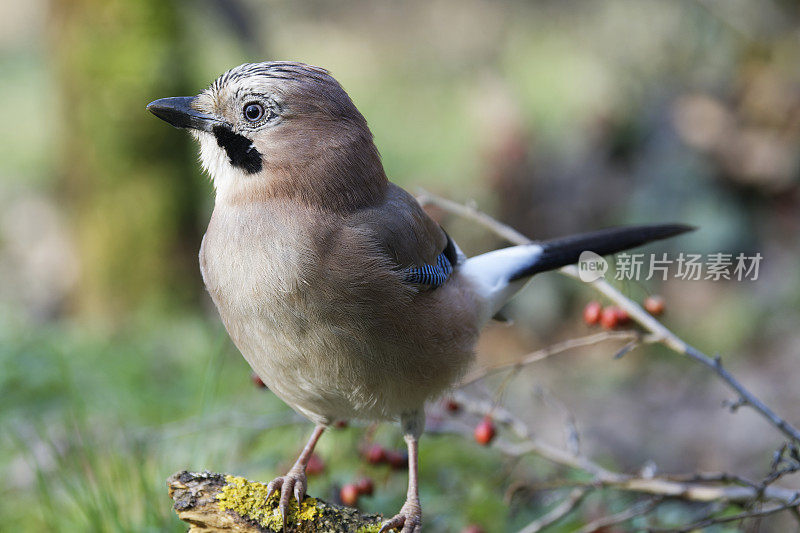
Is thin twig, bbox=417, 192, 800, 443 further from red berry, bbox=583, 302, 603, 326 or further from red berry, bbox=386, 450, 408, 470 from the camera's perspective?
red berry, bbox=386, 450, 408, 470

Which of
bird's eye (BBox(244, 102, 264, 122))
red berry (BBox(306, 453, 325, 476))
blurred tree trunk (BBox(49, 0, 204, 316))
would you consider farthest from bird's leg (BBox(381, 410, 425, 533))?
blurred tree trunk (BBox(49, 0, 204, 316))

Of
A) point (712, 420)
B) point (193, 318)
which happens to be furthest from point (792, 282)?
point (193, 318)

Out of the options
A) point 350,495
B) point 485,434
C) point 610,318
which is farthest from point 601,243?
point 350,495

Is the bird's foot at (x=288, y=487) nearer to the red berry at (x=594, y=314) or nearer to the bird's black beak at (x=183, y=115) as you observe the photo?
the bird's black beak at (x=183, y=115)

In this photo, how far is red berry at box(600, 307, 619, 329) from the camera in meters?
3.45

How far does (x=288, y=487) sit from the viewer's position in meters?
2.73

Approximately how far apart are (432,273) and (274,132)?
77 cm

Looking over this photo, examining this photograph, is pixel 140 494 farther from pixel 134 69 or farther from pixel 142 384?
pixel 134 69

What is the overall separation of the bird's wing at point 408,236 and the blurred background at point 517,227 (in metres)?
1.39

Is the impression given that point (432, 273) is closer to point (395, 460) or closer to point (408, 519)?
point (408, 519)

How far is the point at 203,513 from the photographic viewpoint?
2539mm

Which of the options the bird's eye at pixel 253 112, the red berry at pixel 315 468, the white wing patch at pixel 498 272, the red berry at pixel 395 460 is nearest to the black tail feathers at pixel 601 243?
the white wing patch at pixel 498 272

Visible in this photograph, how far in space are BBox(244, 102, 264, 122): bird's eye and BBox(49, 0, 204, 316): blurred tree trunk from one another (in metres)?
4.69

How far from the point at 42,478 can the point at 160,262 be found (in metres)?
3.94
